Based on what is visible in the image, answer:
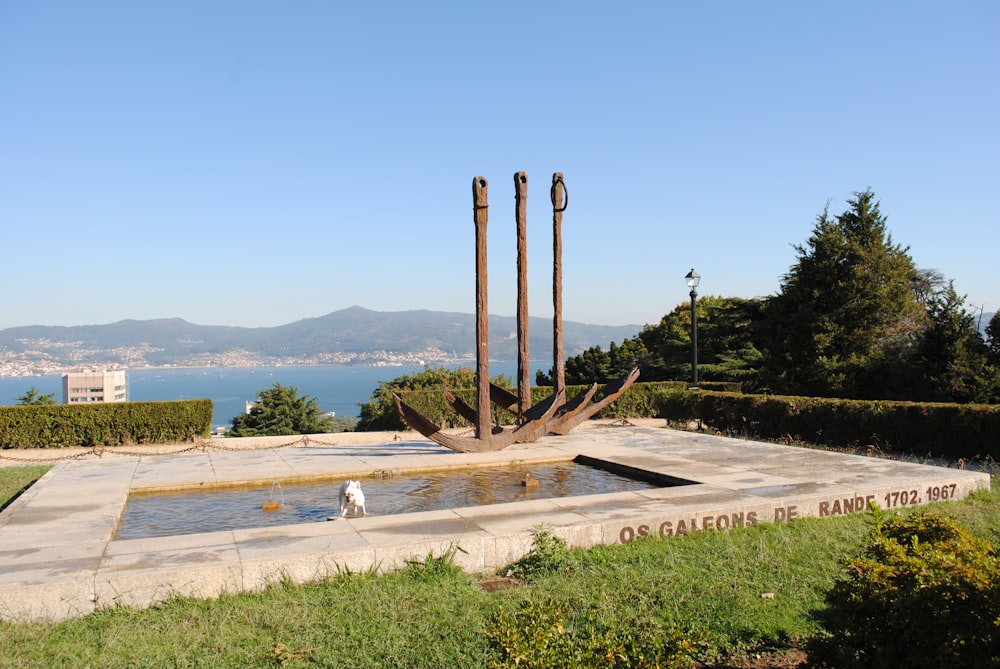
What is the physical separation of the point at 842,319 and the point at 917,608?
1905cm

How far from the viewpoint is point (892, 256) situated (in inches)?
834

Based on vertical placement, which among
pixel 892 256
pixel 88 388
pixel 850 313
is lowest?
pixel 88 388

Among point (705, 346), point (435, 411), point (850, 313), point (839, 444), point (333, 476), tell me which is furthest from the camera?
point (705, 346)

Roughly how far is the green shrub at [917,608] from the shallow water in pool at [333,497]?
4950 mm

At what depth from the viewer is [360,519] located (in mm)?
6602

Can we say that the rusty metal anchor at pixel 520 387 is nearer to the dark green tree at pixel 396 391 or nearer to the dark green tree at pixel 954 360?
the dark green tree at pixel 396 391

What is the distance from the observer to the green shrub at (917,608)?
2.73 metres

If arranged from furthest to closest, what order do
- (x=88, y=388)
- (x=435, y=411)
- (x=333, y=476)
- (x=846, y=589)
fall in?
(x=88, y=388), (x=435, y=411), (x=333, y=476), (x=846, y=589)

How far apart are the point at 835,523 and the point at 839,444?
6865 millimetres

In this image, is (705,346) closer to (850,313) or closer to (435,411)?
(850,313)

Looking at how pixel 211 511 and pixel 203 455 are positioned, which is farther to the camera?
pixel 203 455

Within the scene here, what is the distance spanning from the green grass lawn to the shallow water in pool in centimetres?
249

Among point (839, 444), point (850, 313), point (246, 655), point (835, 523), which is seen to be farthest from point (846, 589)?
point (850, 313)

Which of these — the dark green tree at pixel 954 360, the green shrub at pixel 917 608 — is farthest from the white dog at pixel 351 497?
the dark green tree at pixel 954 360
